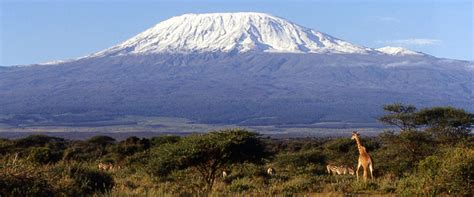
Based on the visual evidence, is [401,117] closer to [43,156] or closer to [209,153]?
[43,156]

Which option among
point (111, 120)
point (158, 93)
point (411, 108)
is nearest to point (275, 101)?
point (158, 93)

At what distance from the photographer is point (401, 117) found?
28234mm

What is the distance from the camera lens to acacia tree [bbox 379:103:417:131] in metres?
27.8

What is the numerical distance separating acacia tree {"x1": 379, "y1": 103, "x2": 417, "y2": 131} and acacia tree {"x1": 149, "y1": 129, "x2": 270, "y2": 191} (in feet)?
41.8

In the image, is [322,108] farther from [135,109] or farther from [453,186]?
[453,186]

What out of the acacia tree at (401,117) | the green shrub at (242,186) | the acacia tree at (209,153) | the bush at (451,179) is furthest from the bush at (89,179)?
the acacia tree at (401,117)

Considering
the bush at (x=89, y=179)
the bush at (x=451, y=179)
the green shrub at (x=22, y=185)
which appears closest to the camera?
the green shrub at (x=22, y=185)

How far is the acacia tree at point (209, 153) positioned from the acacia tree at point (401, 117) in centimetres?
1275

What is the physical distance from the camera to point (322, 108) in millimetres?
162125

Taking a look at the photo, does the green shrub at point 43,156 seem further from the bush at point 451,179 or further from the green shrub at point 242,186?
the bush at point 451,179

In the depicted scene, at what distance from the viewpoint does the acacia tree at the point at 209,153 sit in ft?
Result: 47.7

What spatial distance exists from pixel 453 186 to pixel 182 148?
198 inches

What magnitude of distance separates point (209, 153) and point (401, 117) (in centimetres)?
1497

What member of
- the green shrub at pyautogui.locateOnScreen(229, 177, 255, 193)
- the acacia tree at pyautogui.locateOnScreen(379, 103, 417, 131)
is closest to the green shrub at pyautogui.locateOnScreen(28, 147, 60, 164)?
the green shrub at pyautogui.locateOnScreen(229, 177, 255, 193)
